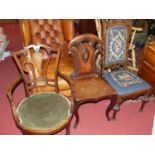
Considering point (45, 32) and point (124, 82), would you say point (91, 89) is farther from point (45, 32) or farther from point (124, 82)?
point (45, 32)

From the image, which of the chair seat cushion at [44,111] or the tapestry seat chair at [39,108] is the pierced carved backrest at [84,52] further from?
the chair seat cushion at [44,111]

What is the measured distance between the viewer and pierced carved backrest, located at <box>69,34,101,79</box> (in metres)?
2.58

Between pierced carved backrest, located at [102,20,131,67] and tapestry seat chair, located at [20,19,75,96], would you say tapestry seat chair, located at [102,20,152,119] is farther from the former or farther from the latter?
tapestry seat chair, located at [20,19,75,96]

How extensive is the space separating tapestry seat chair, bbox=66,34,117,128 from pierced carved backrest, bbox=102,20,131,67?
0.12m

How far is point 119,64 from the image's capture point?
2902 mm

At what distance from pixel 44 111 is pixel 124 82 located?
3.50 ft

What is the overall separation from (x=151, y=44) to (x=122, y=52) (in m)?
0.43

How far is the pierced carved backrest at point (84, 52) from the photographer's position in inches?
102

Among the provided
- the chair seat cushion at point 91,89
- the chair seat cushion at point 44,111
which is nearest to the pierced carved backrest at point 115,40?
the chair seat cushion at point 91,89

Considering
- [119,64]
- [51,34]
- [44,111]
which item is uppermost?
[51,34]

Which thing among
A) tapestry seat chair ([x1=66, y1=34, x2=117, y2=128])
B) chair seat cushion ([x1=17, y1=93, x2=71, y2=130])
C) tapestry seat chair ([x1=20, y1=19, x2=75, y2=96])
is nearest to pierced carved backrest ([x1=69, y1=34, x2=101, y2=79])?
tapestry seat chair ([x1=66, y1=34, x2=117, y2=128])

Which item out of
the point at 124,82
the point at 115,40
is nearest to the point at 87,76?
the point at 124,82
